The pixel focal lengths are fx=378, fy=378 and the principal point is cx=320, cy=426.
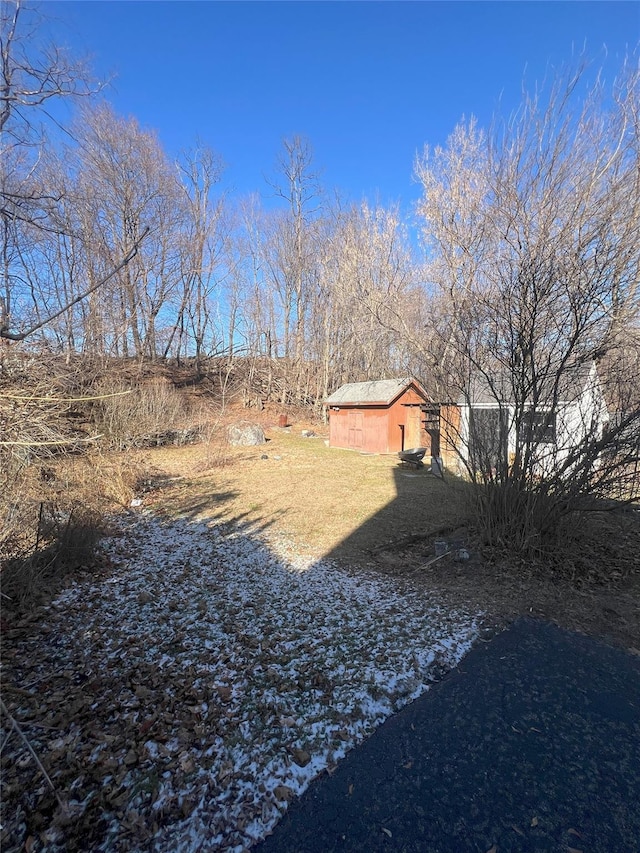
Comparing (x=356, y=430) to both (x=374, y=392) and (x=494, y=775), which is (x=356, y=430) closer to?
(x=374, y=392)

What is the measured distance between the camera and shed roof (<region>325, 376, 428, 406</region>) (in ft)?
55.5

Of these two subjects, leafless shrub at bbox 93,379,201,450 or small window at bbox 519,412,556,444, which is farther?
leafless shrub at bbox 93,379,201,450

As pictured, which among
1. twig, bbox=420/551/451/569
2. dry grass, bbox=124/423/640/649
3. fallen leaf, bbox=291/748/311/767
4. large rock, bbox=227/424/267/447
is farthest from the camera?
large rock, bbox=227/424/267/447

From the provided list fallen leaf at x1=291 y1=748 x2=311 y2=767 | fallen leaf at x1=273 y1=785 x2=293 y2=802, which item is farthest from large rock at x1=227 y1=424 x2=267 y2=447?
fallen leaf at x1=273 y1=785 x2=293 y2=802

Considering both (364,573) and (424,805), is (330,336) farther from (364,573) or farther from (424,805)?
(424,805)

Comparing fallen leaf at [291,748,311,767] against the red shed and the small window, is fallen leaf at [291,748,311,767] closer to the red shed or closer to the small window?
the small window

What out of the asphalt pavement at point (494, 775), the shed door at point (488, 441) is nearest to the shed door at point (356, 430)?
the shed door at point (488, 441)

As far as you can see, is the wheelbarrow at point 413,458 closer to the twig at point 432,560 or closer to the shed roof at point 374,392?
the shed roof at point 374,392

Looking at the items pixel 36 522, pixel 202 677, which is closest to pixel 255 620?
pixel 202 677

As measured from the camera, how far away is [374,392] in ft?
58.7

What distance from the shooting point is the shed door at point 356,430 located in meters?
18.0

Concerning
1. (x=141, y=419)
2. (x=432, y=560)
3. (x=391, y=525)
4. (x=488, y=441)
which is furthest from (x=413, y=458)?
(x=141, y=419)

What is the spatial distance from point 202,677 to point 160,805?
97 centimetres

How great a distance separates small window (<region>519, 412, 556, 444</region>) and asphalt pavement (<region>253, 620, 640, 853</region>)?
267 centimetres
